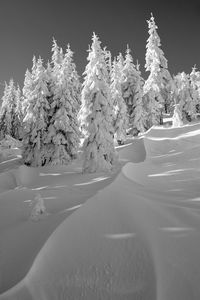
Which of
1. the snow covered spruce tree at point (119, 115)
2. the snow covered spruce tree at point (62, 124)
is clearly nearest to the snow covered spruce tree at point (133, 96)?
the snow covered spruce tree at point (119, 115)

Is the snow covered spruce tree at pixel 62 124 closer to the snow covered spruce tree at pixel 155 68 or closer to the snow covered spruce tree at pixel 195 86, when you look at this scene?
the snow covered spruce tree at pixel 155 68

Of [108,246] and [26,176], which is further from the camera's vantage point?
[26,176]

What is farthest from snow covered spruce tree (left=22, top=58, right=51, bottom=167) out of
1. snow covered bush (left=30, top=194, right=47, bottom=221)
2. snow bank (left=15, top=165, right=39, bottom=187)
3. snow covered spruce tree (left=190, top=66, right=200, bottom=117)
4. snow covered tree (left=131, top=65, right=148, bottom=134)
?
snow covered spruce tree (left=190, top=66, right=200, bottom=117)

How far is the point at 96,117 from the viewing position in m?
25.5

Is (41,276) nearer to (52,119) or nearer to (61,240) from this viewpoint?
(61,240)

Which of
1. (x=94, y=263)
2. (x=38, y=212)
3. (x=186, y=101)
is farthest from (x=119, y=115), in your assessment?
(x=94, y=263)

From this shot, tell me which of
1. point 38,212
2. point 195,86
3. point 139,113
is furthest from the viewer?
A: point 195,86

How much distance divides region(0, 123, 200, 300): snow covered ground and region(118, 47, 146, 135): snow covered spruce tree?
1165 inches

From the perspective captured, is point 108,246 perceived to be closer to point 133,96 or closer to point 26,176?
point 26,176

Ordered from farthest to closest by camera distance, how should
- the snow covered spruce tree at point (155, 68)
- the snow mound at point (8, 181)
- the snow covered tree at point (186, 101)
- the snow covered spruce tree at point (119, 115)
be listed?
the snow covered tree at point (186, 101) < the snow covered spruce tree at point (155, 68) < the snow covered spruce tree at point (119, 115) < the snow mound at point (8, 181)

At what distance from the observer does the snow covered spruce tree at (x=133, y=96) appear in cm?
4444

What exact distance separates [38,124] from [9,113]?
32648mm

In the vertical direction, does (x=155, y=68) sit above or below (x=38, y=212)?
above

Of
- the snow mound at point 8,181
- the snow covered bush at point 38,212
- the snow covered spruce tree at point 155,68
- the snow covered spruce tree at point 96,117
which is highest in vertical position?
the snow covered spruce tree at point 155,68
